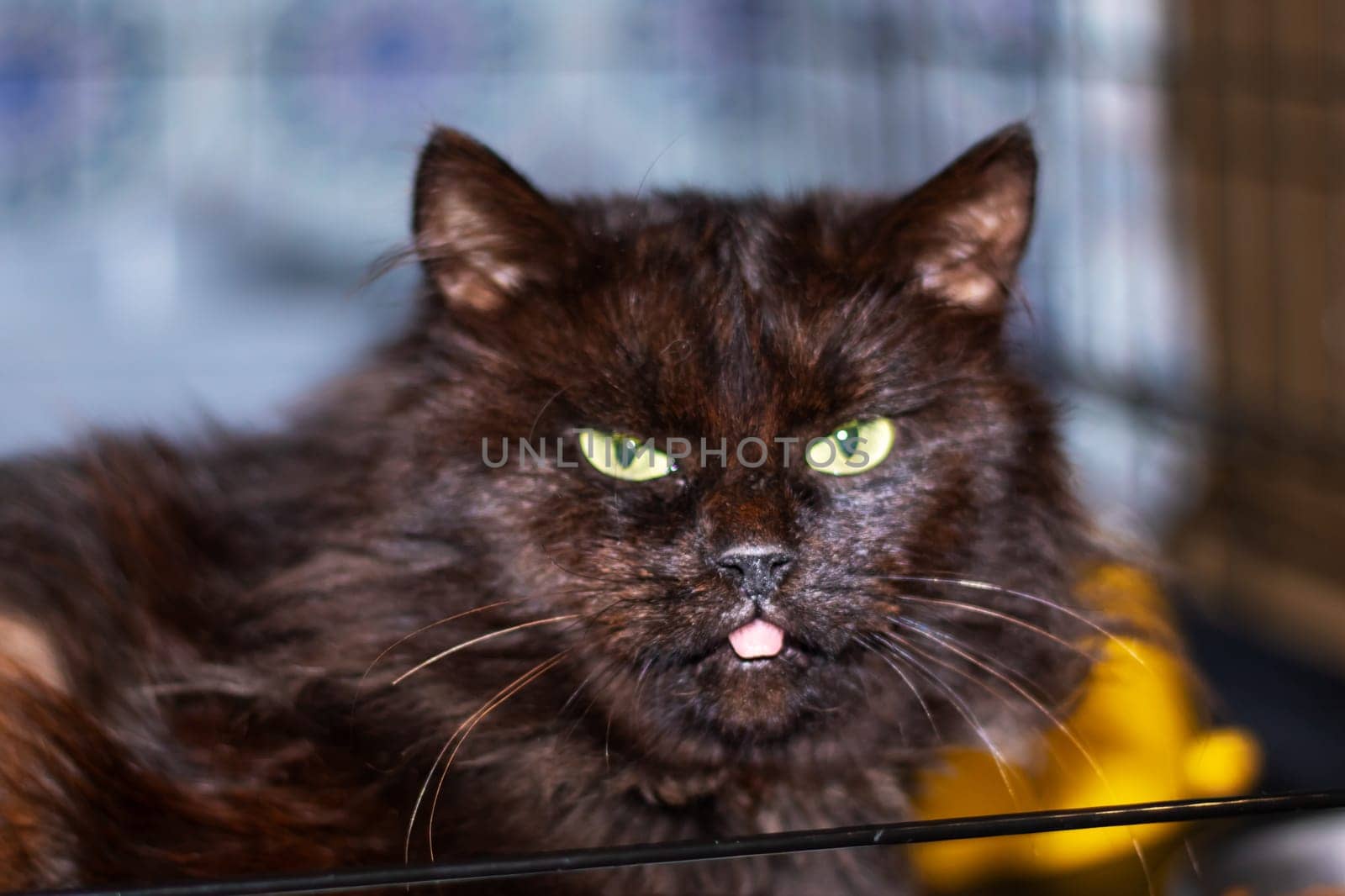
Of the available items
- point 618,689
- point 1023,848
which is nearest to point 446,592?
point 618,689

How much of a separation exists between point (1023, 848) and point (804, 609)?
16.1 inches

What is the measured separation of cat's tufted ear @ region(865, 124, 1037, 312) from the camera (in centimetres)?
107

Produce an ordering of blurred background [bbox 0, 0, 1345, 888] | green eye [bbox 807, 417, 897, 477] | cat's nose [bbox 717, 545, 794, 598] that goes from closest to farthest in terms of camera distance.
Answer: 1. cat's nose [bbox 717, 545, 794, 598]
2. green eye [bbox 807, 417, 897, 477]
3. blurred background [bbox 0, 0, 1345, 888]

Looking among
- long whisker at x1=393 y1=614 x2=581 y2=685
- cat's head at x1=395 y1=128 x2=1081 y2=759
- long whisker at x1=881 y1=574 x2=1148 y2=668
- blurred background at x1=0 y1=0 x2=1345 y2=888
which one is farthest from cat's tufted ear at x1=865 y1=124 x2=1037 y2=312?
blurred background at x1=0 y1=0 x2=1345 y2=888

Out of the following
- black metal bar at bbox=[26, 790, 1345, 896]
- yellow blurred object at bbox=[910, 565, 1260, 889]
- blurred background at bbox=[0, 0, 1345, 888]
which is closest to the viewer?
black metal bar at bbox=[26, 790, 1345, 896]

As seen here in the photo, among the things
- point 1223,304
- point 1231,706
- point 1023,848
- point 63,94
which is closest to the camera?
point 1023,848

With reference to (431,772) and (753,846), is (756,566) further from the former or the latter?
(431,772)

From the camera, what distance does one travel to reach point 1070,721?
1196mm

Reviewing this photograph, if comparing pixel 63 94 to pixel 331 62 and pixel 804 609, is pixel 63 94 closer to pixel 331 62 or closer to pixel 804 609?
pixel 331 62

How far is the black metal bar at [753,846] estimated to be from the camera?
0.76 metres

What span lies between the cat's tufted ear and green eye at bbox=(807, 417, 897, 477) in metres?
0.15

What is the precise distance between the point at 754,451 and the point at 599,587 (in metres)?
0.16

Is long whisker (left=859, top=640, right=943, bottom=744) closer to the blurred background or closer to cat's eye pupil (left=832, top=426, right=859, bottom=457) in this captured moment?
cat's eye pupil (left=832, top=426, right=859, bottom=457)

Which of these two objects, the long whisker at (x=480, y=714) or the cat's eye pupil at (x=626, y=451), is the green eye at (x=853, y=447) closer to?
the cat's eye pupil at (x=626, y=451)
